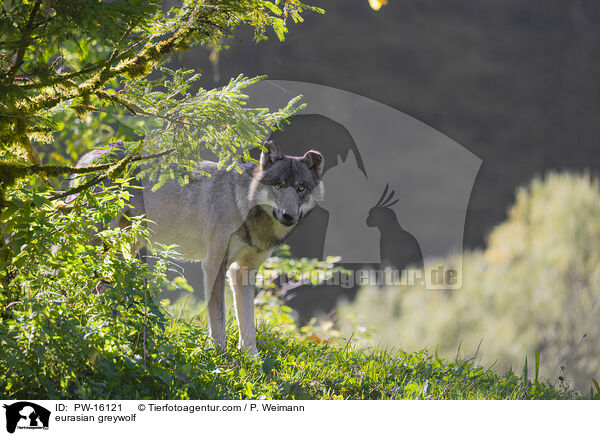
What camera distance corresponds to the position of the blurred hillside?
8344 mm

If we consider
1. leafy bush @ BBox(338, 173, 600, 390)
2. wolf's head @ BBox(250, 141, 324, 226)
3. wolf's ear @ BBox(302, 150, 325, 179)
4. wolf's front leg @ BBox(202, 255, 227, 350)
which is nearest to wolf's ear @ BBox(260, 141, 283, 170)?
wolf's head @ BBox(250, 141, 324, 226)

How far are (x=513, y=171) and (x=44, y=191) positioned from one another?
7636mm

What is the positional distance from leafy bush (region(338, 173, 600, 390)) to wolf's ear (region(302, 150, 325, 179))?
2512mm

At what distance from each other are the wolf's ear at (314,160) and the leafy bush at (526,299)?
2512 mm

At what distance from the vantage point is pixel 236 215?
4117 millimetres

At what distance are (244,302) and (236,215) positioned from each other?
702 millimetres

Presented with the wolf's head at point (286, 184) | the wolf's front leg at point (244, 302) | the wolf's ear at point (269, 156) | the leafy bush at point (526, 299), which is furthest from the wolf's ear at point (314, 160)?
the leafy bush at point (526, 299)

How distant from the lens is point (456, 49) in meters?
8.77

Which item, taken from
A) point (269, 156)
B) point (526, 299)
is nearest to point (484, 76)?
point (526, 299)

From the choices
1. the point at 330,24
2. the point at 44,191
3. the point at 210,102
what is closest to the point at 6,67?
the point at 44,191

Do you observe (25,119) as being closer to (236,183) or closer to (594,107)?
(236,183)

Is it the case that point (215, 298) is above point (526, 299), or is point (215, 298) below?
above

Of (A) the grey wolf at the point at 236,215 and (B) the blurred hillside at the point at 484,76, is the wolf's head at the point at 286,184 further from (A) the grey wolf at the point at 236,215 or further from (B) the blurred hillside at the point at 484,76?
(B) the blurred hillside at the point at 484,76

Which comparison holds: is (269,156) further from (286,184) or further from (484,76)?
(484,76)
